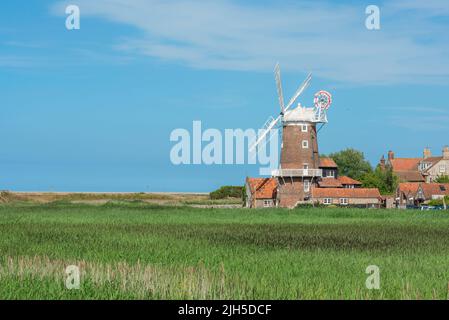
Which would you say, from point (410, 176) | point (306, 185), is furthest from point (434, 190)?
point (410, 176)

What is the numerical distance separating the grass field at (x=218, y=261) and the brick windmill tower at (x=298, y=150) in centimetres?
3691

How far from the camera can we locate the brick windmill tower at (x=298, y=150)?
8088 centimetres

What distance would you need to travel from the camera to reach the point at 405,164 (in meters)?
138

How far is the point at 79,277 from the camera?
58.8ft

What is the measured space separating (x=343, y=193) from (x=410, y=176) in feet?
153

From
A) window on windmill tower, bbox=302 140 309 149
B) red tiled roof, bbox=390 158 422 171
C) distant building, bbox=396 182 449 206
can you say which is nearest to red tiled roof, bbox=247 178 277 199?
window on windmill tower, bbox=302 140 309 149

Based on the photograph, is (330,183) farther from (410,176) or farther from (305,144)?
(410,176)

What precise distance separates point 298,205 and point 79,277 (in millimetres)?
63113

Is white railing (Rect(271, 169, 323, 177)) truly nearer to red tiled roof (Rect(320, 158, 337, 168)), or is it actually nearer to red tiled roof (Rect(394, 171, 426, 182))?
red tiled roof (Rect(320, 158, 337, 168))

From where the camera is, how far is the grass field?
1650 cm

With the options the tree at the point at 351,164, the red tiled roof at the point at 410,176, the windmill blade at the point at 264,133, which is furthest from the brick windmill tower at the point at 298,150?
the red tiled roof at the point at 410,176

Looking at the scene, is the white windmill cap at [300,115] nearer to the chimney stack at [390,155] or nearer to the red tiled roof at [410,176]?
the red tiled roof at [410,176]
